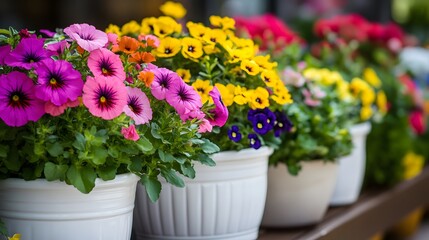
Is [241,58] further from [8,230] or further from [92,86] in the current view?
[8,230]

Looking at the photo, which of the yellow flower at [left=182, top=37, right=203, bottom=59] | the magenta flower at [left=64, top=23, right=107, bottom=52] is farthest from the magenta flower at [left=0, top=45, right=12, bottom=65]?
the yellow flower at [left=182, top=37, right=203, bottom=59]

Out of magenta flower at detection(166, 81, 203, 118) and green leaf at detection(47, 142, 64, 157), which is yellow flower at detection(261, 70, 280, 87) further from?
green leaf at detection(47, 142, 64, 157)

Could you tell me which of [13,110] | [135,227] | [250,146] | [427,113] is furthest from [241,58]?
[427,113]

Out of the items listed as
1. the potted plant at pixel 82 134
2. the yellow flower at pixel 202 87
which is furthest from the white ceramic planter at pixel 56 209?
the yellow flower at pixel 202 87

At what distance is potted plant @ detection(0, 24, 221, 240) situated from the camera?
1397mm

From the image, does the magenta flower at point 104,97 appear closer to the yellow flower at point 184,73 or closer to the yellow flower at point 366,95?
the yellow flower at point 184,73

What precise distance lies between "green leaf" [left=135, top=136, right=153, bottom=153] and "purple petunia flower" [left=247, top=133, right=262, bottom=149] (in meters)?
0.40

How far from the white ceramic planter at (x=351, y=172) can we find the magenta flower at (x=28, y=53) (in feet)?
4.27

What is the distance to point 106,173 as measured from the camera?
4.77ft

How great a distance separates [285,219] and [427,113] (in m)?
1.73

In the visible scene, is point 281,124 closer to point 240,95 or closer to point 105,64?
point 240,95

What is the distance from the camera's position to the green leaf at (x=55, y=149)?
1.40 m

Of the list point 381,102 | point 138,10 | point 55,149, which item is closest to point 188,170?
point 55,149

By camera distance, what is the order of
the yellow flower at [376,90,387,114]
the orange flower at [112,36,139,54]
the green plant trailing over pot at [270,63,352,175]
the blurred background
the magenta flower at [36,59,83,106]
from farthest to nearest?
1. the blurred background
2. the yellow flower at [376,90,387,114]
3. the green plant trailing over pot at [270,63,352,175]
4. the orange flower at [112,36,139,54]
5. the magenta flower at [36,59,83,106]
